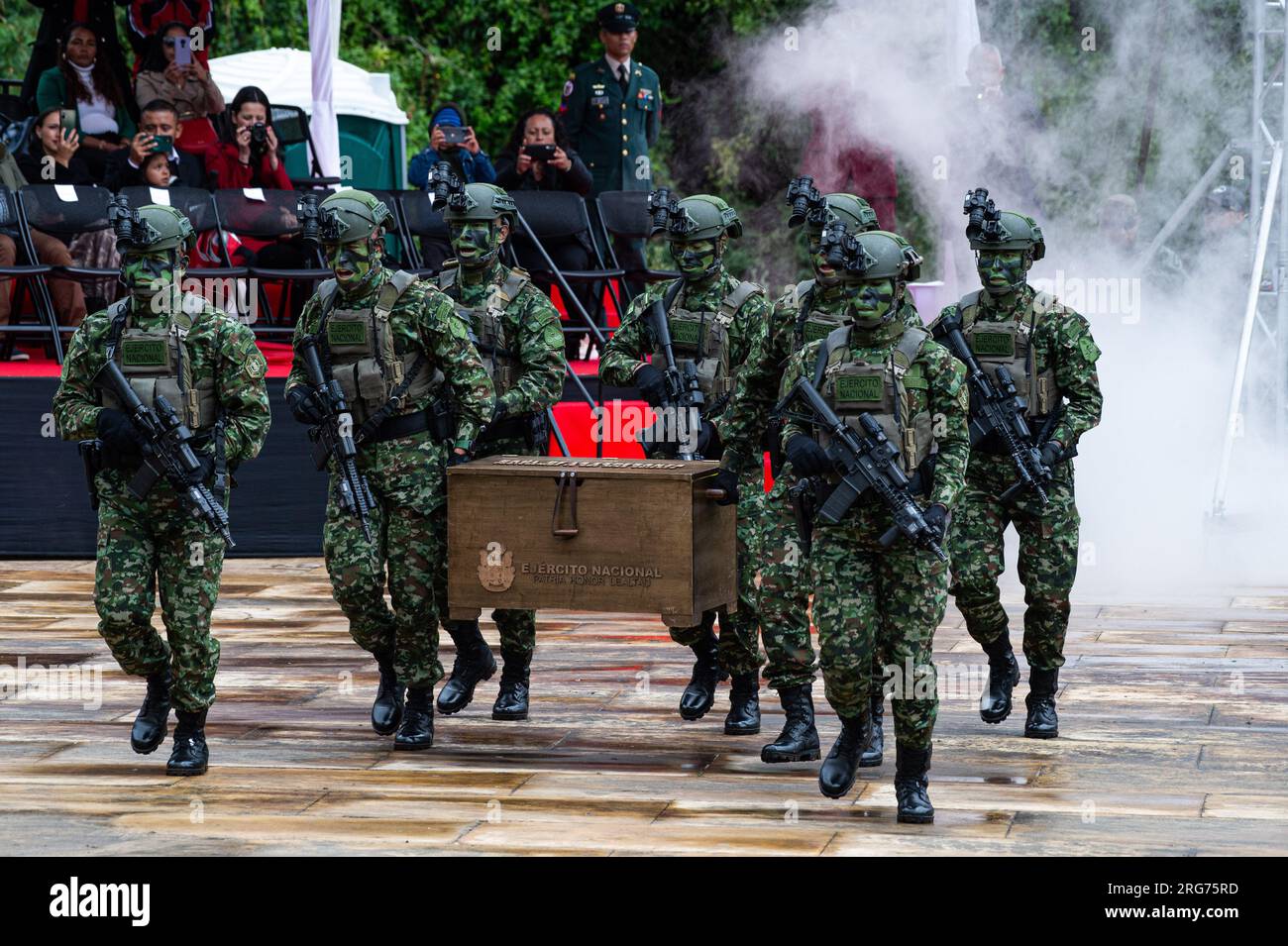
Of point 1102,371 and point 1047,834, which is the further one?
point 1102,371

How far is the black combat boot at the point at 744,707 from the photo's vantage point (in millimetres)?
8188

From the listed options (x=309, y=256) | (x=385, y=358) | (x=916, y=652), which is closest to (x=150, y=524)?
(x=385, y=358)

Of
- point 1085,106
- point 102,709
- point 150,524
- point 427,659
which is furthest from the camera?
point 1085,106

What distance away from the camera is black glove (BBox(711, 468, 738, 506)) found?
24.6 ft

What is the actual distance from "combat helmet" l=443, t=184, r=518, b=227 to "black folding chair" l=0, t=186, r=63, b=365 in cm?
520

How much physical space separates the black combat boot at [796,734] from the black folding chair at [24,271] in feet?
21.8

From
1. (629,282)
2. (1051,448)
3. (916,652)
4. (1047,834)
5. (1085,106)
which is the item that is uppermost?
(1085,106)

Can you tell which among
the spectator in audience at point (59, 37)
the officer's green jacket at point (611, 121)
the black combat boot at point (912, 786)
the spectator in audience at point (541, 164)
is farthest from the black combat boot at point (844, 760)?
the spectator in audience at point (59, 37)

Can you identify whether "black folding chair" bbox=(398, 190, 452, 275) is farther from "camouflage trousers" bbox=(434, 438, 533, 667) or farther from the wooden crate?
the wooden crate

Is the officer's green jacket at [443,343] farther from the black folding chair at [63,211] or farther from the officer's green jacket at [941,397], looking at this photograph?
the black folding chair at [63,211]

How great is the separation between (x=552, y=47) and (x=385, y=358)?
1957 cm

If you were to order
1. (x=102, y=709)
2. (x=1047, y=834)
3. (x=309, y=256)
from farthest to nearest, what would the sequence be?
1. (x=309, y=256)
2. (x=102, y=709)
3. (x=1047, y=834)

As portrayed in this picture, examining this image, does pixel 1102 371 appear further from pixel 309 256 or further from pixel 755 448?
pixel 755 448

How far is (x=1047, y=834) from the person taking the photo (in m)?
6.56
